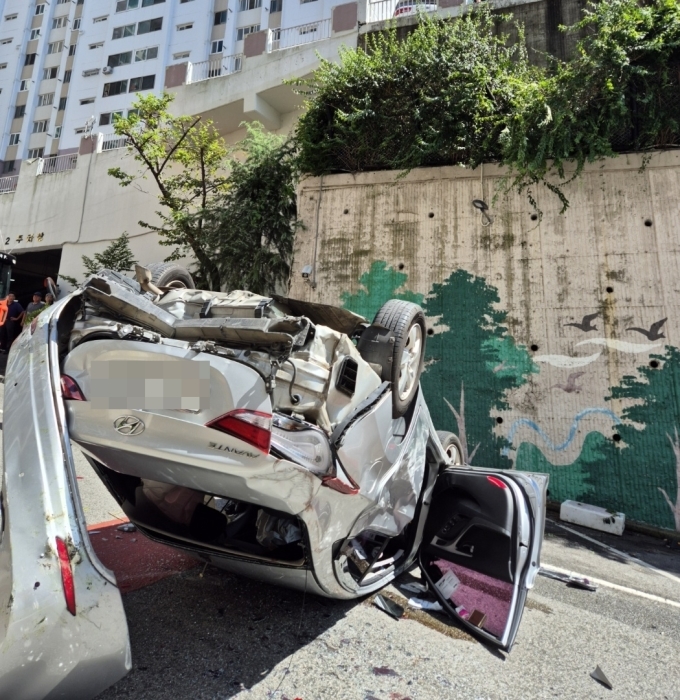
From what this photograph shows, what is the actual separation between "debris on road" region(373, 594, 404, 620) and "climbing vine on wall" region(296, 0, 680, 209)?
21.4ft

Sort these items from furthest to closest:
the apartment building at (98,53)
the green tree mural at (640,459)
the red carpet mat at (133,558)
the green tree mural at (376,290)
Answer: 1. the apartment building at (98,53)
2. the green tree mural at (376,290)
3. the green tree mural at (640,459)
4. the red carpet mat at (133,558)

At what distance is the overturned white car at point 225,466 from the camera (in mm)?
1252

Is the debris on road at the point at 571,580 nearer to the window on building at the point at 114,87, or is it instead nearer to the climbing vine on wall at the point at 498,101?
the climbing vine on wall at the point at 498,101

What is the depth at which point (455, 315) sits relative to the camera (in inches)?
288

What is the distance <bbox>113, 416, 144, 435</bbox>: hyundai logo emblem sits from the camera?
59.2 inches

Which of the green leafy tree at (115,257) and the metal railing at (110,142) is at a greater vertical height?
the metal railing at (110,142)

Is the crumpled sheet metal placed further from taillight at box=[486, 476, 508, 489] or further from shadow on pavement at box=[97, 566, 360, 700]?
shadow on pavement at box=[97, 566, 360, 700]

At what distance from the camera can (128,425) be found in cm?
151

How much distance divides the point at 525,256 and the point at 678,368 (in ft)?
8.74

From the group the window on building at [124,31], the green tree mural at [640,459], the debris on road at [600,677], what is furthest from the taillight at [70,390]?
the window on building at [124,31]

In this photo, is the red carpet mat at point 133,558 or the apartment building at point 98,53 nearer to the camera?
the red carpet mat at point 133,558

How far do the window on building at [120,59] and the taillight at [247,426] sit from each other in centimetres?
3850

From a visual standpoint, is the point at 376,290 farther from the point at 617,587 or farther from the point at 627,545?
the point at 617,587

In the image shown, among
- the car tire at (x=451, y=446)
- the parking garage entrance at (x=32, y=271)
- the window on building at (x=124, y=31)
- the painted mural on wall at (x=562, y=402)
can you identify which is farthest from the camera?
the window on building at (x=124, y=31)
